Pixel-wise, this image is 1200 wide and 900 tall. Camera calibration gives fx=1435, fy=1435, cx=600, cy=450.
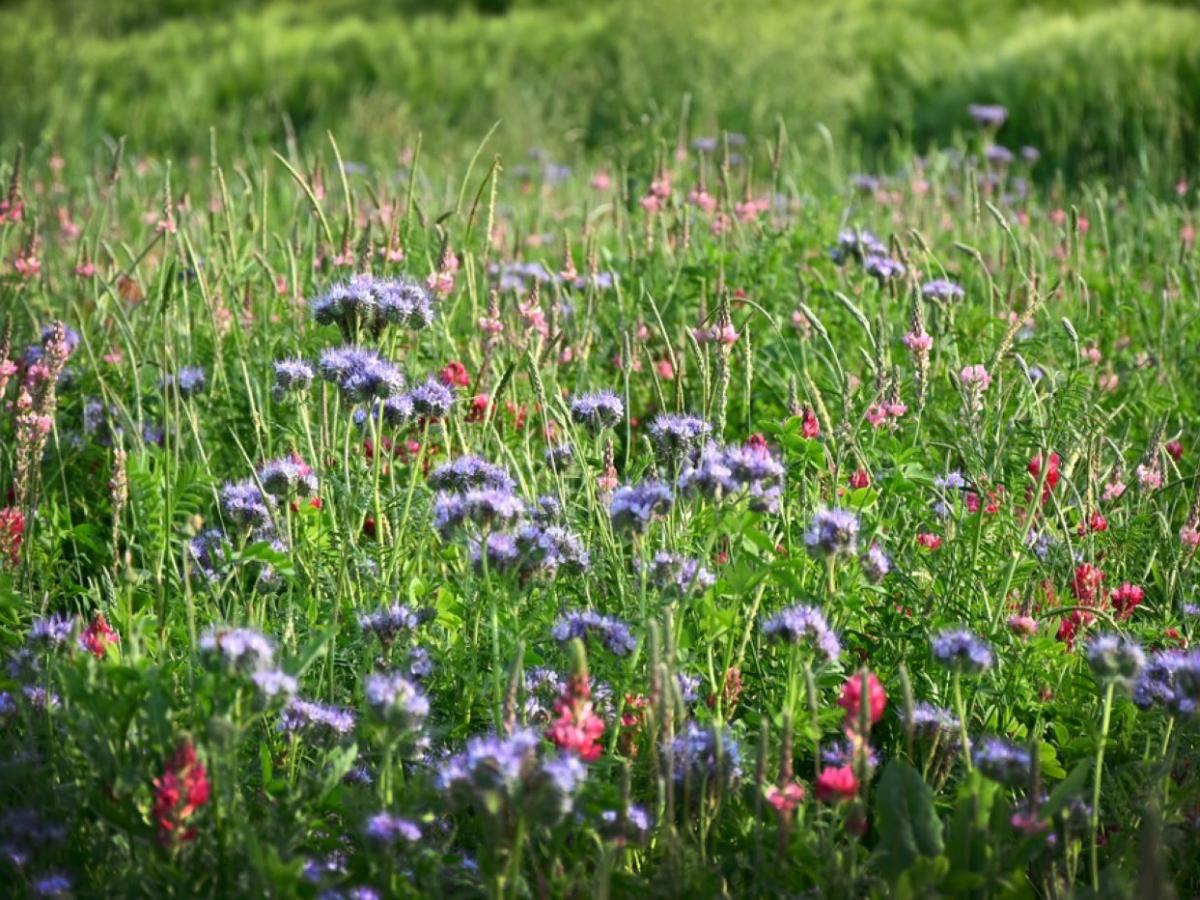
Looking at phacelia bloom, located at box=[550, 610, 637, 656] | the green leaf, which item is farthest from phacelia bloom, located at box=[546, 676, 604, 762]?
the green leaf

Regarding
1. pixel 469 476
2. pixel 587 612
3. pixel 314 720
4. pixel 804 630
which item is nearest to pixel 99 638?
pixel 314 720

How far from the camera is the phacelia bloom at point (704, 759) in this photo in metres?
1.79

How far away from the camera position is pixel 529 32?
11.9m

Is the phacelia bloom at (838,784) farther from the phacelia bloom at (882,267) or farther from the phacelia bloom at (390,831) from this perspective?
the phacelia bloom at (882,267)

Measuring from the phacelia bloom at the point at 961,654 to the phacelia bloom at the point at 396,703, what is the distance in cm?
65

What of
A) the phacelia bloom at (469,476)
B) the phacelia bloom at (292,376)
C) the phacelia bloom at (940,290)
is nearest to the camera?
the phacelia bloom at (469,476)

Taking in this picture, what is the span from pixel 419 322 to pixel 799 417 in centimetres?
64

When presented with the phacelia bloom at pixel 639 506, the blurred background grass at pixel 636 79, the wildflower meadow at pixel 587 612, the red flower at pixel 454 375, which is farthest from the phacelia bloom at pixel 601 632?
the blurred background grass at pixel 636 79

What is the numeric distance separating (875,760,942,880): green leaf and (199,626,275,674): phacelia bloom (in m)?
0.77

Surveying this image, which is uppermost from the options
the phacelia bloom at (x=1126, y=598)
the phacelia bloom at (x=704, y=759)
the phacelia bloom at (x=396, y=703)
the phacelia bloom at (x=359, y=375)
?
the phacelia bloom at (x=359, y=375)

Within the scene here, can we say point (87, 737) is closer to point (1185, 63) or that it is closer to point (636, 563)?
point (636, 563)

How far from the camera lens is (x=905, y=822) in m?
1.78

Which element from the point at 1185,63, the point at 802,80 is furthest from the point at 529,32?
the point at 1185,63

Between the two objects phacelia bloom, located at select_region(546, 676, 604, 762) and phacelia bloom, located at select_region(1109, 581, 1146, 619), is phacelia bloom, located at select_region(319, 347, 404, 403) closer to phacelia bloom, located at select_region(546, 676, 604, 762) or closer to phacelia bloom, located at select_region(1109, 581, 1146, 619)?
phacelia bloom, located at select_region(546, 676, 604, 762)
